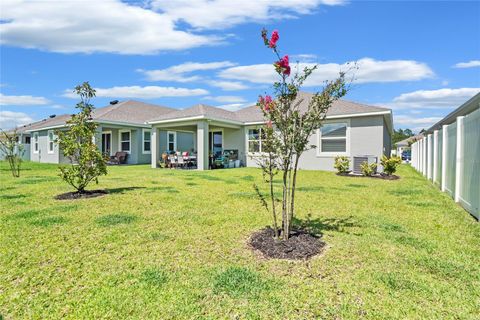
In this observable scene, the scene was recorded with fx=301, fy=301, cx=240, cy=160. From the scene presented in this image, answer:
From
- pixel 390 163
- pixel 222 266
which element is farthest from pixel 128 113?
pixel 222 266

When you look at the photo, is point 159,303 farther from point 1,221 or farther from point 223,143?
point 223,143

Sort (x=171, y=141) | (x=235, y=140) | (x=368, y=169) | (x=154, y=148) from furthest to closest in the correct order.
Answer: (x=171, y=141), (x=235, y=140), (x=154, y=148), (x=368, y=169)

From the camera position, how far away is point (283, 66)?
12.6 ft

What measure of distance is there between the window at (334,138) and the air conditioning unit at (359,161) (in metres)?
1.57

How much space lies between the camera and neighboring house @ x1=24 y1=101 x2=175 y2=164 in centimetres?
2198

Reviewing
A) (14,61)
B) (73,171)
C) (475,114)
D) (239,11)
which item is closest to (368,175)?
(475,114)

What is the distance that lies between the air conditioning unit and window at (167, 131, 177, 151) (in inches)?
576

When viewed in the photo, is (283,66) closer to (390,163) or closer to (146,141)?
(390,163)

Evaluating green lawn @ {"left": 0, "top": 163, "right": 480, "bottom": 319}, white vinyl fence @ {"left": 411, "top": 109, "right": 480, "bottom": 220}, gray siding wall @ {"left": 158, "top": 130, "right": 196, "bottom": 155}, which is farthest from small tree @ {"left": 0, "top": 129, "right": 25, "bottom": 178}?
white vinyl fence @ {"left": 411, "top": 109, "right": 480, "bottom": 220}

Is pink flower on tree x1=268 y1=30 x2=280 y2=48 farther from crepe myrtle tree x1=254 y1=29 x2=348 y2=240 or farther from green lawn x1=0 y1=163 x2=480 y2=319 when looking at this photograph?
green lawn x1=0 y1=163 x2=480 y2=319

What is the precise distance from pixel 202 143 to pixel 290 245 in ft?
43.8

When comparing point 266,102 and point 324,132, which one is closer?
point 266,102

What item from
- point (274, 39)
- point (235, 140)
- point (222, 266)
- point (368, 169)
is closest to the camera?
point (222, 266)

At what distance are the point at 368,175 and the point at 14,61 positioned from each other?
21754mm
